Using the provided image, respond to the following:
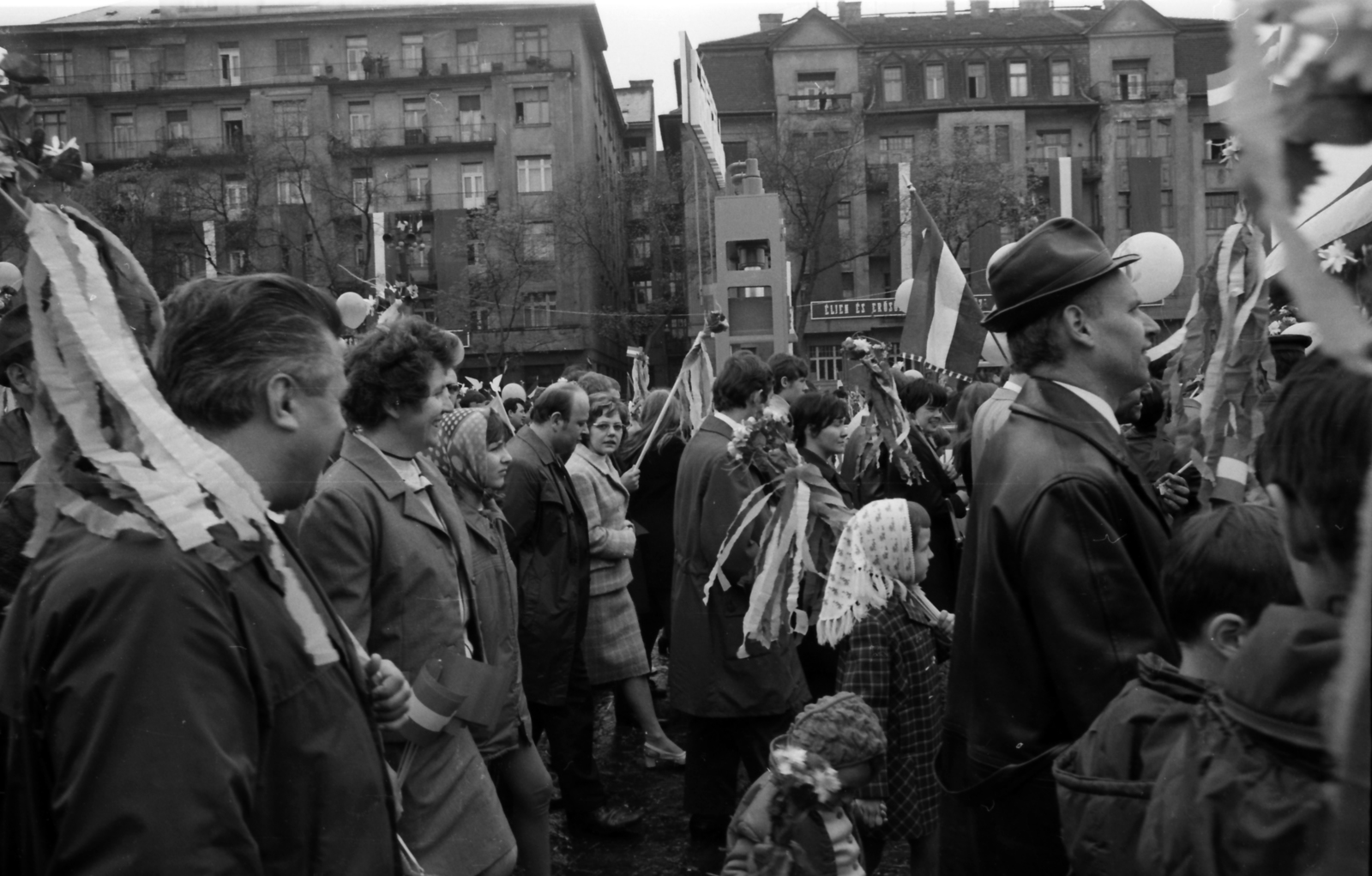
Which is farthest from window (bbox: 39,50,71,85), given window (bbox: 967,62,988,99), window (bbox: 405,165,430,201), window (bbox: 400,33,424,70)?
window (bbox: 967,62,988,99)

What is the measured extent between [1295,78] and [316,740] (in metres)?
1.50

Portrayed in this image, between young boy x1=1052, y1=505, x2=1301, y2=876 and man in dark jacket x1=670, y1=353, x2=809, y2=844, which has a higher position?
young boy x1=1052, y1=505, x2=1301, y2=876

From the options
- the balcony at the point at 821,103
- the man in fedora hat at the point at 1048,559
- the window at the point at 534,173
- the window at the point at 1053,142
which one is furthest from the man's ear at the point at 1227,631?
the window at the point at 534,173

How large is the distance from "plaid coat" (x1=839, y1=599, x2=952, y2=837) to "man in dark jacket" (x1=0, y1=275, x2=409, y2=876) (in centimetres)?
249

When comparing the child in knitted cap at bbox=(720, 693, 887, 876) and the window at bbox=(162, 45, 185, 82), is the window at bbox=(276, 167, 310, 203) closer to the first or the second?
the window at bbox=(162, 45, 185, 82)

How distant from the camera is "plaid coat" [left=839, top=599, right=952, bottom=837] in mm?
4199

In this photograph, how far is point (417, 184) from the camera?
107 feet

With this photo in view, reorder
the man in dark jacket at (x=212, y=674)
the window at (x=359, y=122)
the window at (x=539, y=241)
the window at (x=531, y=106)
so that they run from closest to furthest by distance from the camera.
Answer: the man in dark jacket at (x=212, y=674) → the window at (x=359, y=122) → the window at (x=531, y=106) → the window at (x=539, y=241)

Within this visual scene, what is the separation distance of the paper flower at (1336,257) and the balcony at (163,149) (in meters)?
2.21

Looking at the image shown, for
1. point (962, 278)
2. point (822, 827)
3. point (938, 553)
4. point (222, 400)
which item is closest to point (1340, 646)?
point (222, 400)

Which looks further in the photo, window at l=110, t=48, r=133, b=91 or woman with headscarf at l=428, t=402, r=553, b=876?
woman with headscarf at l=428, t=402, r=553, b=876

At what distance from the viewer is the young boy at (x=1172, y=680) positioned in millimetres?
1729

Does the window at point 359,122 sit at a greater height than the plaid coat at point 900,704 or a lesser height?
greater

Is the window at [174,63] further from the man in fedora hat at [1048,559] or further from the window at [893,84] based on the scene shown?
the window at [893,84]
